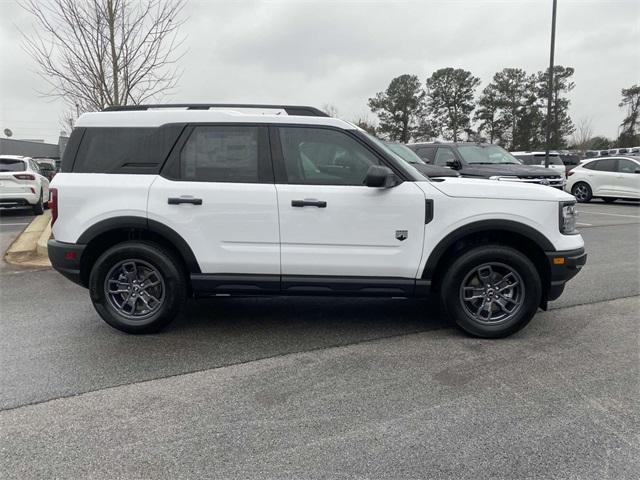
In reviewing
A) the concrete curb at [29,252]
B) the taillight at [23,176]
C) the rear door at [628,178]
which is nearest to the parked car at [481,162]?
the rear door at [628,178]

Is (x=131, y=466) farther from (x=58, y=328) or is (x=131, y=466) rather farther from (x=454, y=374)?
(x=58, y=328)

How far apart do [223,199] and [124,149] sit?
1011mm

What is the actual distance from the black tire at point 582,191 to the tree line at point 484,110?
39.7 metres

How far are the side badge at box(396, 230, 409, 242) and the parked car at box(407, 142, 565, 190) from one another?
7.07 metres

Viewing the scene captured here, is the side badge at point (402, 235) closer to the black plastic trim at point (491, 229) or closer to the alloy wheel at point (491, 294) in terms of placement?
the black plastic trim at point (491, 229)

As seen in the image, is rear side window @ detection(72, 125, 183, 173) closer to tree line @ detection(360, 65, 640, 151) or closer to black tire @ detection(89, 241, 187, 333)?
black tire @ detection(89, 241, 187, 333)

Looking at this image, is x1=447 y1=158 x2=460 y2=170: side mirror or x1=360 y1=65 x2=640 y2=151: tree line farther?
x1=360 y1=65 x2=640 y2=151: tree line

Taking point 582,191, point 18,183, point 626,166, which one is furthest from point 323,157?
point 582,191

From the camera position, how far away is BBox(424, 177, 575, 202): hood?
4.20 meters

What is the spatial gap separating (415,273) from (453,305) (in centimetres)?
43

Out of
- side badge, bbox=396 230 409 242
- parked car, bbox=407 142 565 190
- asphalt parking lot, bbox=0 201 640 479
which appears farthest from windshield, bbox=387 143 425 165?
side badge, bbox=396 230 409 242

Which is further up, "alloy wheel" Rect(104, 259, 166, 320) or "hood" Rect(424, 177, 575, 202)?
"hood" Rect(424, 177, 575, 202)

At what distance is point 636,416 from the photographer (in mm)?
3035

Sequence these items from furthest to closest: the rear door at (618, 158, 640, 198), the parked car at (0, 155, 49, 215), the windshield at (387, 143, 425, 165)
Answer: the rear door at (618, 158, 640, 198) → the parked car at (0, 155, 49, 215) → the windshield at (387, 143, 425, 165)
